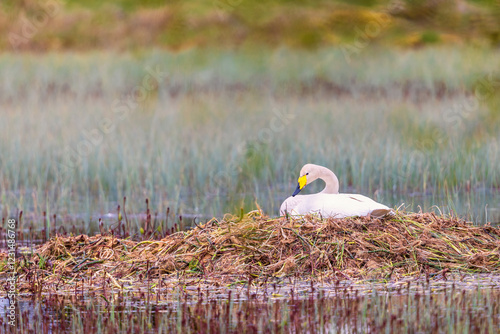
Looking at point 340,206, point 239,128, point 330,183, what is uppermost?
point 239,128

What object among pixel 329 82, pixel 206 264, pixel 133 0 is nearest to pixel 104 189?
pixel 206 264

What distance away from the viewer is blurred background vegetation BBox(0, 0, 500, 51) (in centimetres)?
2714

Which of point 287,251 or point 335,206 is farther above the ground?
point 335,206

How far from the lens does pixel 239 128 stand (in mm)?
15609

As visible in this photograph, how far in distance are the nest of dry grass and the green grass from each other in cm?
220

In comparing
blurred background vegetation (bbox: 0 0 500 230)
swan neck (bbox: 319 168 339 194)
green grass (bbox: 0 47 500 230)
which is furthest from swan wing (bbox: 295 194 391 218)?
green grass (bbox: 0 47 500 230)

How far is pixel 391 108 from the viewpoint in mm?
17375

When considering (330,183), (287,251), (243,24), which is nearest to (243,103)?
(243,24)

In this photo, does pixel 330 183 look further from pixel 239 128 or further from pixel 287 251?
pixel 239 128

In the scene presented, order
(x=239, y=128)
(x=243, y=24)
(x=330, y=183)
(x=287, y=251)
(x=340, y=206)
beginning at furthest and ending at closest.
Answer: (x=243, y=24) → (x=239, y=128) → (x=330, y=183) → (x=340, y=206) → (x=287, y=251)

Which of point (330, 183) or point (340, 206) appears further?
point (330, 183)

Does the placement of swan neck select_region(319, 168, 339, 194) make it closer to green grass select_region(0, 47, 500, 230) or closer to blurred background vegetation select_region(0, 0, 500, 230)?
blurred background vegetation select_region(0, 0, 500, 230)

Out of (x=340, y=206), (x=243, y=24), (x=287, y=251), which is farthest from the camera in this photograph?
(x=243, y=24)

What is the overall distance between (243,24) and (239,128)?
13.6 m
